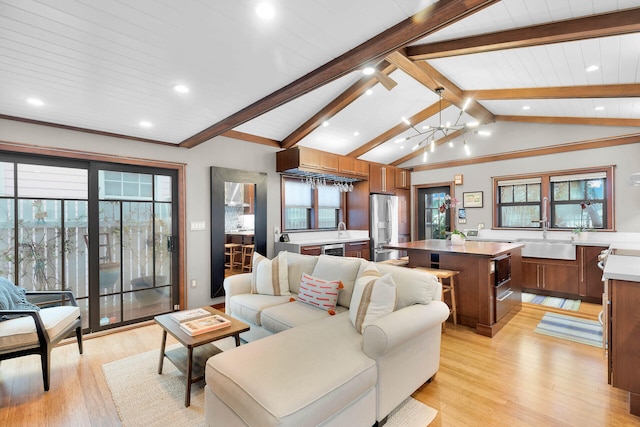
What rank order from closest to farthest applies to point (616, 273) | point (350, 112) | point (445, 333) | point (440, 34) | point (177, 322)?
point (616, 273) < point (177, 322) < point (440, 34) < point (445, 333) < point (350, 112)

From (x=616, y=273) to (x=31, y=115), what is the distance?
519cm

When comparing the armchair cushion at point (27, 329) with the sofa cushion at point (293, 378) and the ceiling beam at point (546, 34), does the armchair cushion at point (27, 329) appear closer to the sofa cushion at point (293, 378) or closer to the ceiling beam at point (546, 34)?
the sofa cushion at point (293, 378)

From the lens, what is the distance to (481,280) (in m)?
3.37

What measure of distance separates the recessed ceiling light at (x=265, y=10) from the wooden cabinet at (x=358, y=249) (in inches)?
168

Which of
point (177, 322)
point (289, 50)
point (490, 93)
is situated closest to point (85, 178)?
point (177, 322)

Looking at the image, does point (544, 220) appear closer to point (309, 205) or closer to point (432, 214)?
point (432, 214)

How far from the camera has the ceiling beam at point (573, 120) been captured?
4.29 metres

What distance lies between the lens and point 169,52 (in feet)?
6.70

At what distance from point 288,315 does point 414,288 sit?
3.63ft

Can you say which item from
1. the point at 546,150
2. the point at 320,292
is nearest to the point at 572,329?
the point at 320,292

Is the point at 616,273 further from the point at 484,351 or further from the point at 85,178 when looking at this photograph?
the point at 85,178

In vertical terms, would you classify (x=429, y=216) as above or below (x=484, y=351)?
above

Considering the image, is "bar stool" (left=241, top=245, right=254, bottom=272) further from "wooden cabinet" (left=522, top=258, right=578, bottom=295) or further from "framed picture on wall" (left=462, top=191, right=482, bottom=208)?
"wooden cabinet" (left=522, top=258, right=578, bottom=295)

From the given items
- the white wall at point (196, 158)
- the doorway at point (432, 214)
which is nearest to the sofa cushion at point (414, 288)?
the white wall at point (196, 158)
